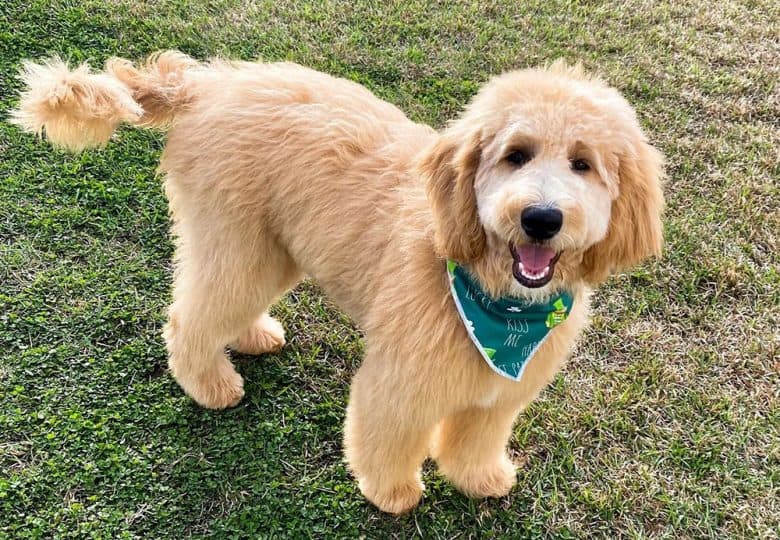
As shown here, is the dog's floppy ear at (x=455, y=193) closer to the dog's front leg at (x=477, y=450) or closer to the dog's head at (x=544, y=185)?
the dog's head at (x=544, y=185)

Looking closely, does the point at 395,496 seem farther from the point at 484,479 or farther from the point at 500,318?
the point at 500,318

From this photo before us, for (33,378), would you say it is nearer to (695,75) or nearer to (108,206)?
(108,206)

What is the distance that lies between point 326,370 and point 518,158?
178 cm

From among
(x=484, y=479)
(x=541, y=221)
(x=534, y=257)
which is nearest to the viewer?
(x=541, y=221)

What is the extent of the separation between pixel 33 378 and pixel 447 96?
3137mm

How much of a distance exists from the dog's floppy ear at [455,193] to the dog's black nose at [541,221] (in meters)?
0.24

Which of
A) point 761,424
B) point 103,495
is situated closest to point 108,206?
point 103,495

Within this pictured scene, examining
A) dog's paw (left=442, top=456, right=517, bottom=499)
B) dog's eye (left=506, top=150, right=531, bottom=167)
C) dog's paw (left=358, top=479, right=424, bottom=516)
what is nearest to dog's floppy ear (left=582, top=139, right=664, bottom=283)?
dog's eye (left=506, top=150, right=531, bottom=167)

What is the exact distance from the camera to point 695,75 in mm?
5051

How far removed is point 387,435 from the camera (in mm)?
2473

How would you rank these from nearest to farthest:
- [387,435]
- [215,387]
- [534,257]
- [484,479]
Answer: [534,257]
[387,435]
[484,479]
[215,387]

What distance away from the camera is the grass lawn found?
288 centimetres

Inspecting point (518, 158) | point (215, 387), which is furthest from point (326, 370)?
point (518, 158)

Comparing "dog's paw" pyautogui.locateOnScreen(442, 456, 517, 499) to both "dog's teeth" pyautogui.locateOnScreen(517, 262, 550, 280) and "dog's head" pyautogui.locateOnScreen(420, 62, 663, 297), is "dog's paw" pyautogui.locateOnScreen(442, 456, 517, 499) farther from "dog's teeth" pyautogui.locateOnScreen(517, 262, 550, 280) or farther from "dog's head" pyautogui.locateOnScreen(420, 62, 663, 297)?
"dog's teeth" pyautogui.locateOnScreen(517, 262, 550, 280)
